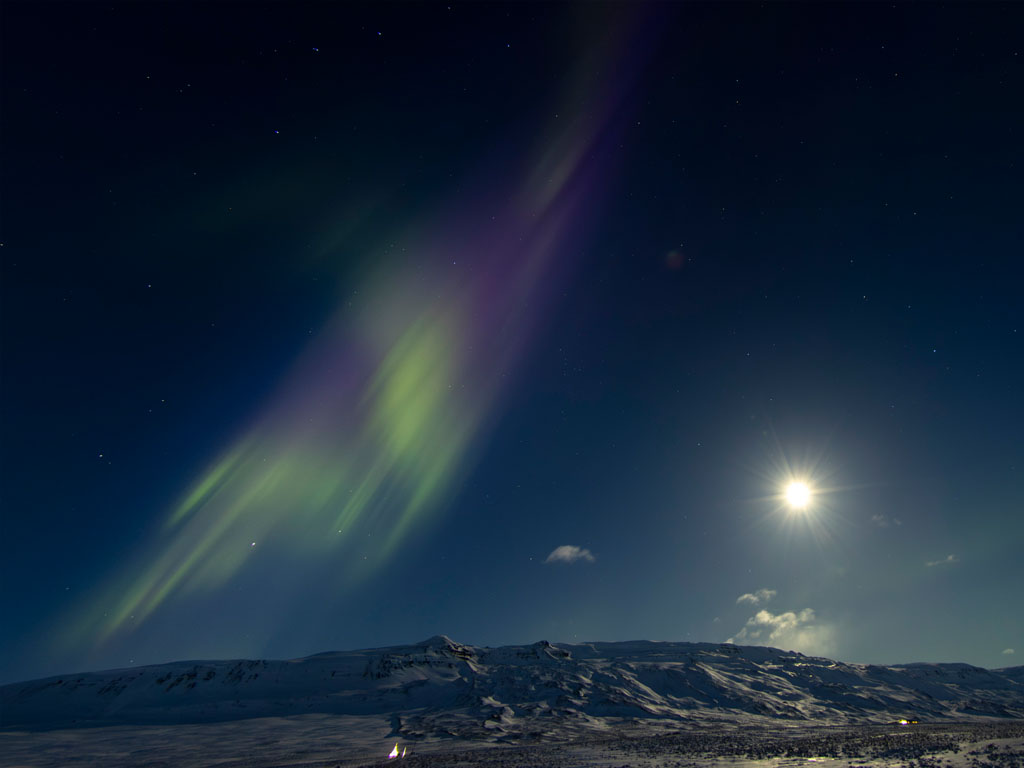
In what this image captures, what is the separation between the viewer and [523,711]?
9194cm

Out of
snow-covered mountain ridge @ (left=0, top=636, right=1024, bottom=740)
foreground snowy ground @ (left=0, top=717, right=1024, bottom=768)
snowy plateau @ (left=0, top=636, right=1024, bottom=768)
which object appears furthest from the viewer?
snow-covered mountain ridge @ (left=0, top=636, right=1024, bottom=740)

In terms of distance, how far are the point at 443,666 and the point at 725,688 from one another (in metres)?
68.1

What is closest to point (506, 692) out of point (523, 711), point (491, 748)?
point (523, 711)

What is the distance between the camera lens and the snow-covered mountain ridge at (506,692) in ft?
308

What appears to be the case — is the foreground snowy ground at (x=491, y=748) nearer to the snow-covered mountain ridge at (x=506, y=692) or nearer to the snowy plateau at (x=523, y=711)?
the snowy plateau at (x=523, y=711)

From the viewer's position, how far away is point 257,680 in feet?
394

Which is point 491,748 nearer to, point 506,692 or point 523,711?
point 523,711

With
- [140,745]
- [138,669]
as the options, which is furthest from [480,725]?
[138,669]

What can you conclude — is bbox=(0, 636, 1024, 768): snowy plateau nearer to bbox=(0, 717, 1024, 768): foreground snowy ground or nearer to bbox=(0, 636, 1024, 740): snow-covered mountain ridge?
bbox=(0, 717, 1024, 768): foreground snowy ground

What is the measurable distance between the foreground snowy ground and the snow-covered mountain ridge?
38.9ft

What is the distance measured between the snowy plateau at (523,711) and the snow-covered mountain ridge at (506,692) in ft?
2.02

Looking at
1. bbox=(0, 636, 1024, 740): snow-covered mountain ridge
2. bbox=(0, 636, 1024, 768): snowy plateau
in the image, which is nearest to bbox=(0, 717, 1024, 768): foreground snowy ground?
bbox=(0, 636, 1024, 768): snowy plateau

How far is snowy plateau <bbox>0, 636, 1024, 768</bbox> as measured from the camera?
157 feet

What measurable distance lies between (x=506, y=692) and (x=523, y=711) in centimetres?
1682
